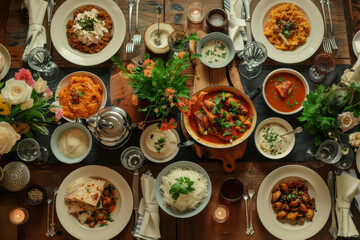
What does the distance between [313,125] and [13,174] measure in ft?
8.89

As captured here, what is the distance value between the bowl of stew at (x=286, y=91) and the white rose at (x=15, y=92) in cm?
201

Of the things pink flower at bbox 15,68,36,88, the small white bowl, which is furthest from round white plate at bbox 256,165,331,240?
pink flower at bbox 15,68,36,88

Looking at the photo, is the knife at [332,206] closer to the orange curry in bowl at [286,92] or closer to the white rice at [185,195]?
the orange curry in bowl at [286,92]

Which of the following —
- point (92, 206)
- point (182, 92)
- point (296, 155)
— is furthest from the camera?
point (296, 155)

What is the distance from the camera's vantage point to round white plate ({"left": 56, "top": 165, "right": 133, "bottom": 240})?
2879 mm

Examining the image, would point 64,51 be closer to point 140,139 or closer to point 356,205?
point 140,139

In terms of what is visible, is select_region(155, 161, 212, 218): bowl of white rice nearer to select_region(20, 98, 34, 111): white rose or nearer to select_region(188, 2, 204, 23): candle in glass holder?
select_region(20, 98, 34, 111): white rose

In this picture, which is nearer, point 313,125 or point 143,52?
point 313,125

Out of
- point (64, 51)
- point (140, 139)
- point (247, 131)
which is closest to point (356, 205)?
point (247, 131)

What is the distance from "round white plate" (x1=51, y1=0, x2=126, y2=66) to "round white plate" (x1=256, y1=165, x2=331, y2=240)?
6.19 feet

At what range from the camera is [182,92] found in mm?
2615

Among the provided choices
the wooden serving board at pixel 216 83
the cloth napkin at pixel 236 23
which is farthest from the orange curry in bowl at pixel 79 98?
the cloth napkin at pixel 236 23

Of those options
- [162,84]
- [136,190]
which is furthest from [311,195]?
[162,84]

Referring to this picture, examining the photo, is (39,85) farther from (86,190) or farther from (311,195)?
(311,195)
